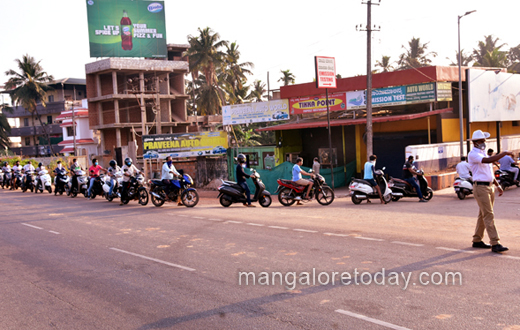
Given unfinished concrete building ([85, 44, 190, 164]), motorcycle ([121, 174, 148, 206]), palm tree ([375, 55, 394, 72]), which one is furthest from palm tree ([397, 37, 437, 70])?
motorcycle ([121, 174, 148, 206])

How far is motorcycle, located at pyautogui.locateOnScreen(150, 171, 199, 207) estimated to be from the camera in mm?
16516

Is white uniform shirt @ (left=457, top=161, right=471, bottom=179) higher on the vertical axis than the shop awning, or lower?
lower

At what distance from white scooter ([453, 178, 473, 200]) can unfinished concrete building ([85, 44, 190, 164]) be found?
41.5 metres

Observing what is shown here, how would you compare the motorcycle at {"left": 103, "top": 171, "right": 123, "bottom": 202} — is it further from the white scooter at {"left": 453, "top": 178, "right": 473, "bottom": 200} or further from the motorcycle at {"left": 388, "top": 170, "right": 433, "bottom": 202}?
the white scooter at {"left": 453, "top": 178, "right": 473, "bottom": 200}

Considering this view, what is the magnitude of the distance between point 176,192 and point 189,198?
594mm

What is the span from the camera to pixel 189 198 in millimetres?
16516

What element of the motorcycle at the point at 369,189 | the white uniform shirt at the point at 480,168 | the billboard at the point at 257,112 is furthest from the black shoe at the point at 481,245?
the billboard at the point at 257,112

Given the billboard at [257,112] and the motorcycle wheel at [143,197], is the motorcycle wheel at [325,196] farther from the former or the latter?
the billboard at [257,112]

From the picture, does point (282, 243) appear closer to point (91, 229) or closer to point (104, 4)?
point (91, 229)

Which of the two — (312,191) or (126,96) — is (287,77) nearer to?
(126,96)

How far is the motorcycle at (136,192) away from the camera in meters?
17.5

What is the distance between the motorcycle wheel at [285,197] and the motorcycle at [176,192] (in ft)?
9.79

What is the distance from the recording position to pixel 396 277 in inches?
251

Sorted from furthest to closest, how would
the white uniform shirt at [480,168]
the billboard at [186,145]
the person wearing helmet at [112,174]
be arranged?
the billboard at [186,145] → the person wearing helmet at [112,174] → the white uniform shirt at [480,168]
